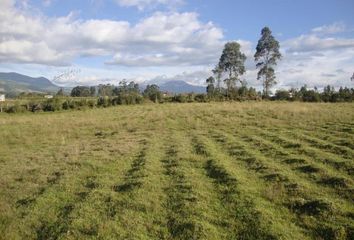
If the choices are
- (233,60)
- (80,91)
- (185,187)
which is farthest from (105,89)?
(185,187)

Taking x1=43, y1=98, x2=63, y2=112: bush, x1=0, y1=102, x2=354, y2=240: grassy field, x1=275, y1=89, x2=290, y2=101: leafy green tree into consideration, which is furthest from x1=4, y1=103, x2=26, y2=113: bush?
x1=275, y1=89, x2=290, y2=101: leafy green tree

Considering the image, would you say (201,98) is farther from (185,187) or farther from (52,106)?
(185,187)

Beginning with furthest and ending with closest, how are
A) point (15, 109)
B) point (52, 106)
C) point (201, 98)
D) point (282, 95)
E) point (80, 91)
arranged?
point (80, 91) → point (201, 98) → point (282, 95) → point (52, 106) → point (15, 109)

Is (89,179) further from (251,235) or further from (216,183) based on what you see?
(251,235)

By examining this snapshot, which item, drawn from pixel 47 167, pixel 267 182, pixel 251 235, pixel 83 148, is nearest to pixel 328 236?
pixel 251 235

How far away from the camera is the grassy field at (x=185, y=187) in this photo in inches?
393

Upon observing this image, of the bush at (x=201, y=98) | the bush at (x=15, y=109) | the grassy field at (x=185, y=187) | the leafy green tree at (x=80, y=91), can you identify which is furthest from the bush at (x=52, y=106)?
the leafy green tree at (x=80, y=91)

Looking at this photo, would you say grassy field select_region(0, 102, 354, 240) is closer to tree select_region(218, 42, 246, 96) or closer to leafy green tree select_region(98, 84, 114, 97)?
tree select_region(218, 42, 246, 96)

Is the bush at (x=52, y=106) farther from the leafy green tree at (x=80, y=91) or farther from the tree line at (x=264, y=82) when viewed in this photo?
the leafy green tree at (x=80, y=91)

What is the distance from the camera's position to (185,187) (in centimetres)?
1331

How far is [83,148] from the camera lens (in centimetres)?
2286

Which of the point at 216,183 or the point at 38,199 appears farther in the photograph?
the point at 216,183

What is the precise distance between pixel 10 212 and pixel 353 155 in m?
13.2

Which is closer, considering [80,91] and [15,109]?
[15,109]
